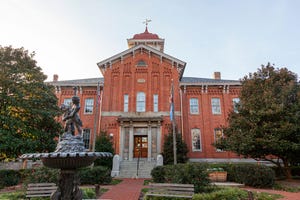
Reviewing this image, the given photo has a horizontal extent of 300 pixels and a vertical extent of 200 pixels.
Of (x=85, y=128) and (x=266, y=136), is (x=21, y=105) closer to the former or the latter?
(x=85, y=128)

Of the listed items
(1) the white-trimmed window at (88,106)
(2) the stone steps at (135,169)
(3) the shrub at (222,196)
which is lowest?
(2) the stone steps at (135,169)

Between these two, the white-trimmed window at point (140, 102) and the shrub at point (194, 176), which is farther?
the white-trimmed window at point (140, 102)

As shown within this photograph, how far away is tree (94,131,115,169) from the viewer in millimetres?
18141

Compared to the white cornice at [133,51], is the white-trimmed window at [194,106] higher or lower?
lower

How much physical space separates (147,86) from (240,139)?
11728mm

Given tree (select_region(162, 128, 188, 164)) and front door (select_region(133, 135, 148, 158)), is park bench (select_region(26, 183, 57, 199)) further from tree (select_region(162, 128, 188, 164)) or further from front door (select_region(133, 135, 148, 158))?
front door (select_region(133, 135, 148, 158))

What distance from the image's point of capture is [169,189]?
7.79 meters

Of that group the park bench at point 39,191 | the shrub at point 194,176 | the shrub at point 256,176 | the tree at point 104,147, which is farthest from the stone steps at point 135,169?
the park bench at point 39,191

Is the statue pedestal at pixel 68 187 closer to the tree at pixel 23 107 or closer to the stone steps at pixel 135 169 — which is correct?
the tree at pixel 23 107

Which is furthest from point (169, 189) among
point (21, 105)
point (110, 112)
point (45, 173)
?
point (110, 112)

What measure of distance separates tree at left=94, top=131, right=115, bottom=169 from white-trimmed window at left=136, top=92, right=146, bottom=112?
4725 mm

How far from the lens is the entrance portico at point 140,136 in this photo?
801 inches

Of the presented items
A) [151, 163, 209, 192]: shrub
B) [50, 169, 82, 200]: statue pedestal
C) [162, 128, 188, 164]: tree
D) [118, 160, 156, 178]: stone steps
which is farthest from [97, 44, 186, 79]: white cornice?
[50, 169, 82, 200]: statue pedestal

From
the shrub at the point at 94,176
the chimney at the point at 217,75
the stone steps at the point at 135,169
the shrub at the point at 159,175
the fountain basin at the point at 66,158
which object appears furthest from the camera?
the chimney at the point at 217,75
